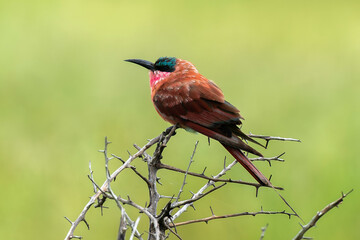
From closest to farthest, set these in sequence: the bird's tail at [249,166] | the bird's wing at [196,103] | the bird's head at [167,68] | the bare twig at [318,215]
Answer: the bare twig at [318,215], the bird's tail at [249,166], the bird's wing at [196,103], the bird's head at [167,68]

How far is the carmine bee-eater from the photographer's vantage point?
2.22 metres

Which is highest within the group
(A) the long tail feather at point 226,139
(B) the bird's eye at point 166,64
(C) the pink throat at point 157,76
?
(B) the bird's eye at point 166,64

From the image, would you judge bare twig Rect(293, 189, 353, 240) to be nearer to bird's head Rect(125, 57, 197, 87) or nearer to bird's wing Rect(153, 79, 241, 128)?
bird's wing Rect(153, 79, 241, 128)

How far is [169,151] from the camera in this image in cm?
459

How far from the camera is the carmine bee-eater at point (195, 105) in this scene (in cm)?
222

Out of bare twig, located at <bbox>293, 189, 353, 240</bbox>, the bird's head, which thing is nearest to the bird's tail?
bare twig, located at <bbox>293, 189, 353, 240</bbox>

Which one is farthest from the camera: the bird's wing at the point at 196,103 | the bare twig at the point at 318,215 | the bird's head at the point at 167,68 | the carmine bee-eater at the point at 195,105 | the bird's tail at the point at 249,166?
the bird's head at the point at 167,68

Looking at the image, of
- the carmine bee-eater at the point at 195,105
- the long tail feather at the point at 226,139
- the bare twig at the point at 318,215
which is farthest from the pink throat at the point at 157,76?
the bare twig at the point at 318,215

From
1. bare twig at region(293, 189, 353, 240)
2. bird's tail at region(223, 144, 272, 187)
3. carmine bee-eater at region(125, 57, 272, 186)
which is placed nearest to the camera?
bare twig at region(293, 189, 353, 240)

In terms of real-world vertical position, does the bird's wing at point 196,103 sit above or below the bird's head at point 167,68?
below

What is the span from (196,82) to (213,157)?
2140mm

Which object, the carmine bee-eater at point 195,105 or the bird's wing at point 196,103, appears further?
the bird's wing at point 196,103

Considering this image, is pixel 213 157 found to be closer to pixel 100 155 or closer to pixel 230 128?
pixel 100 155

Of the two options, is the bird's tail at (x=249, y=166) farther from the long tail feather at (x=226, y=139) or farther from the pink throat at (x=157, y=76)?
the pink throat at (x=157, y=76)
